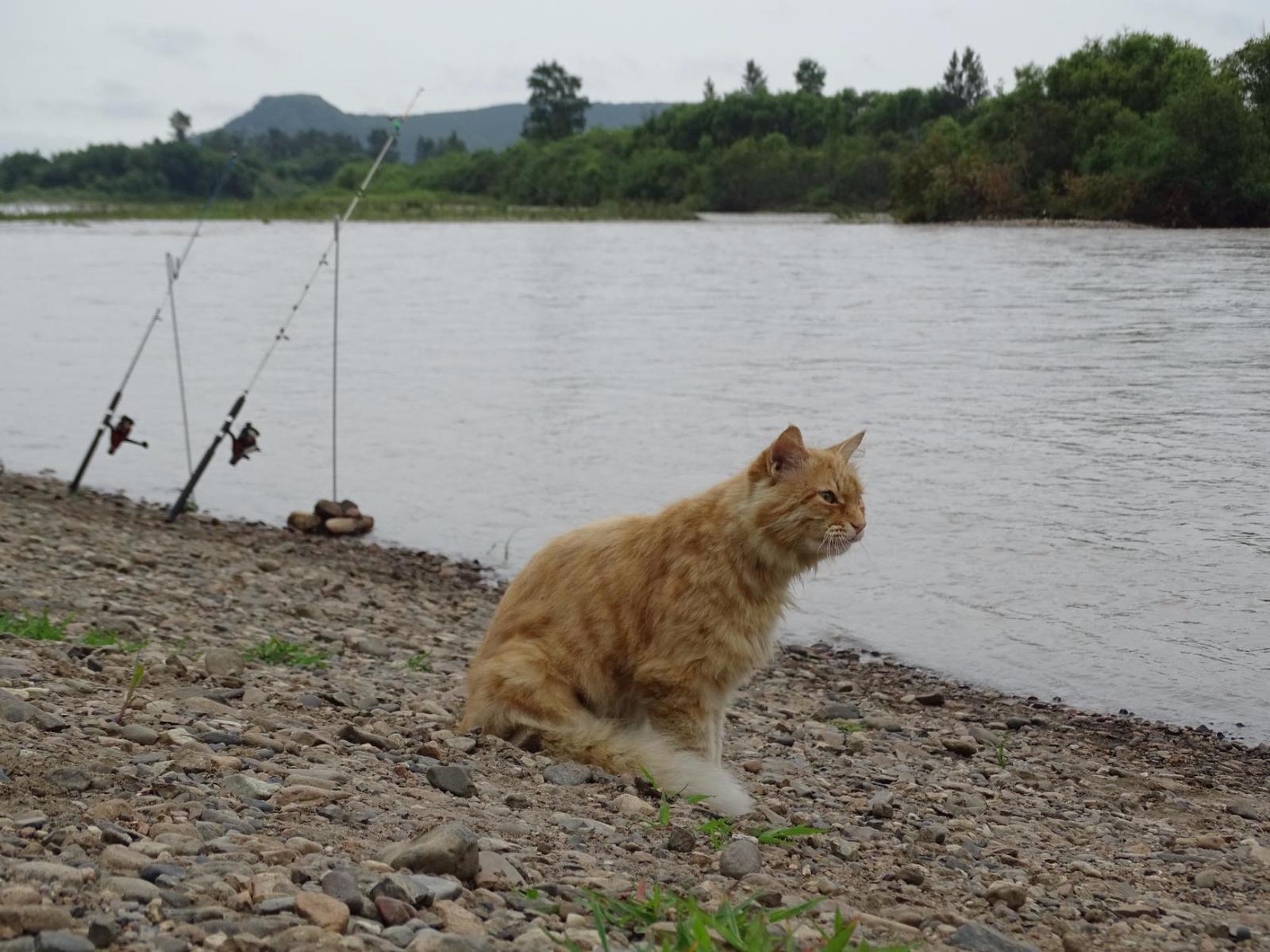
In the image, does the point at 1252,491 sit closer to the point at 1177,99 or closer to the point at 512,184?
the point at 1177,99

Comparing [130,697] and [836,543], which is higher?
[836,543]

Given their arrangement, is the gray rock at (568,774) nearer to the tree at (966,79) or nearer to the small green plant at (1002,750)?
the small green plant at (1002,750)

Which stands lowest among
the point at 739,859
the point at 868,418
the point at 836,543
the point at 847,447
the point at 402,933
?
the point at 868,418

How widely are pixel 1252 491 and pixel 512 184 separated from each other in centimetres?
10825

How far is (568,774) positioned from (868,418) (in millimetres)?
13868

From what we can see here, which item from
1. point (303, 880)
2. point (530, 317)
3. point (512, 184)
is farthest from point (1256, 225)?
point (512, 184)

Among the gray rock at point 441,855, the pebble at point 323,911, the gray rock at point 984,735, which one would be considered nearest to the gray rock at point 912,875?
the gray rock at point 441,855

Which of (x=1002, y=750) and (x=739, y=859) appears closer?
(x=739, y=859)

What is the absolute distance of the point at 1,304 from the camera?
34.0 meters

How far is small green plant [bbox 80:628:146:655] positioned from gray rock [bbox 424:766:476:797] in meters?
2.38

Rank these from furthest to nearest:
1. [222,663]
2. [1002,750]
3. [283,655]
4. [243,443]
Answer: [243,443], [283,655], [1002,750], [222,663]

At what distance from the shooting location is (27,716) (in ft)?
15.1

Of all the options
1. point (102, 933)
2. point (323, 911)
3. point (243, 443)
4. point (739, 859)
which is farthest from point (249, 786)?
point (243, 443)

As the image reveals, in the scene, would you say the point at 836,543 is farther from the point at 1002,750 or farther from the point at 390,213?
the point at 390,213
